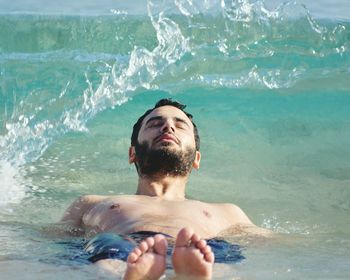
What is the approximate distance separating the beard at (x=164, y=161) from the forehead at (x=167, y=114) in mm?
238

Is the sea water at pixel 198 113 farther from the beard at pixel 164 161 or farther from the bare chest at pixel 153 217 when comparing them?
the beard at pixel 164 161

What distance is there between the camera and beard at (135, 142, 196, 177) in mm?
4953

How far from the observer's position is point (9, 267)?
3879mm

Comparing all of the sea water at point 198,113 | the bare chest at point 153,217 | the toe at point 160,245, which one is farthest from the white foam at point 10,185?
the toe at point 160,245

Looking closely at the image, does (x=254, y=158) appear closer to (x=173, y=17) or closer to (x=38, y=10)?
(x=173, y=17)

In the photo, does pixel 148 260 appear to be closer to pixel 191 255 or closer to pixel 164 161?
pixel 191 255

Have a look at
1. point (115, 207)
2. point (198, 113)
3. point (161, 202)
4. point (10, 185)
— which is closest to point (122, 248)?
point (115, 207)

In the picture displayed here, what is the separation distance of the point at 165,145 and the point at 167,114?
1.16 ft

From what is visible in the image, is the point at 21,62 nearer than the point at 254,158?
No

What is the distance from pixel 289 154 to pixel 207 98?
7.14ft

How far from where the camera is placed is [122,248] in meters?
3.82

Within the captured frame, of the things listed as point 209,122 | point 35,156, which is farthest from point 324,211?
point 209,122

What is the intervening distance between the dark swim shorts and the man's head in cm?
74

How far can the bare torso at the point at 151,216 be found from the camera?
4500mm
